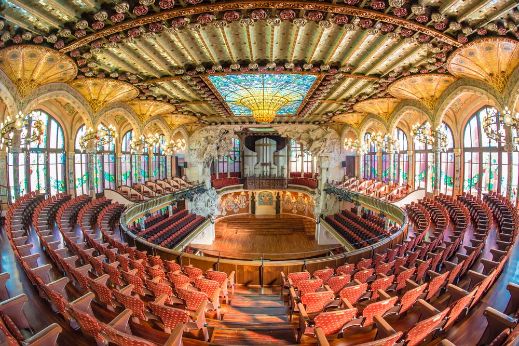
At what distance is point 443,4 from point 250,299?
813 cm

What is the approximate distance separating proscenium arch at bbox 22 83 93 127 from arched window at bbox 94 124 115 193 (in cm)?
895

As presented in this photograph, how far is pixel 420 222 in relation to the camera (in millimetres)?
11867

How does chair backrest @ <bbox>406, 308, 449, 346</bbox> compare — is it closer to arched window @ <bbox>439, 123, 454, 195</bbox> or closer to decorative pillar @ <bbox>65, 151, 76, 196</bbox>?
arched window @ <bbox>439, 123, 454, 195</bbox>

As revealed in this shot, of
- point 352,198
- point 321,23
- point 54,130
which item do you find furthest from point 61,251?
point 352,198

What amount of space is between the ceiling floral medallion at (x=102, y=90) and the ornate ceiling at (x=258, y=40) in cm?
5

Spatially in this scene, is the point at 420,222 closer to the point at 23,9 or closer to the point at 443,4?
the point at 443,4

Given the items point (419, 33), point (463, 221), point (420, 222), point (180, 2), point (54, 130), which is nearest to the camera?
point (180, 2)

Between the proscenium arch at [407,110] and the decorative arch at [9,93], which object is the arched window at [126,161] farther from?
the proscenium arch at [407,110]

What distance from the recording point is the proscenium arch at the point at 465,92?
→ 10.4m

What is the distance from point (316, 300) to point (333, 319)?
35.6 inches

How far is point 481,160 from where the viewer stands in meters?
16.6

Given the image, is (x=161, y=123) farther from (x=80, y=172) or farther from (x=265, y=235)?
(x=265, y=235)

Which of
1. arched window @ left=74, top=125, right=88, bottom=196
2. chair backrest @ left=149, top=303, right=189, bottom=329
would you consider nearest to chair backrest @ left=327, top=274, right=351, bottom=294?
chair backrest @ left=149, top=303, right=189, bottom=329

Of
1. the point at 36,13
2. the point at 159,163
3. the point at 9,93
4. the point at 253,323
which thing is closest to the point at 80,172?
the point at 159,163
